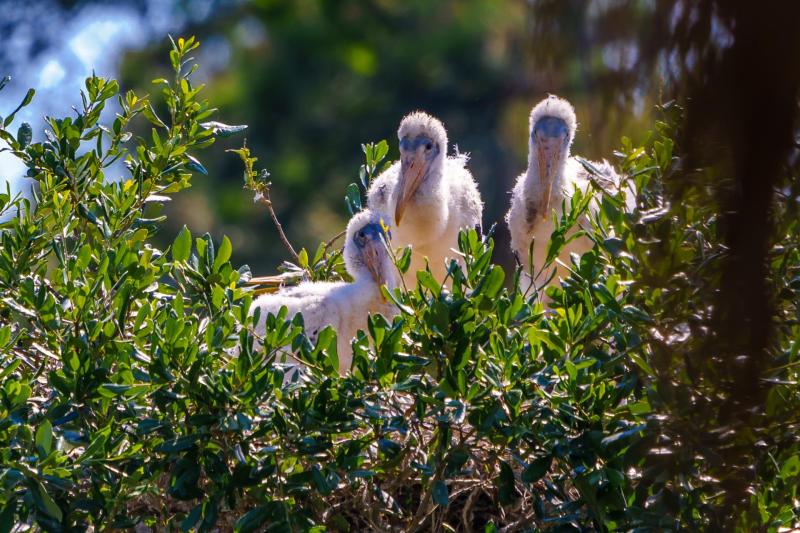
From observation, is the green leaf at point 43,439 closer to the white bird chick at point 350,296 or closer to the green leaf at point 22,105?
the green leaf at point 22,105

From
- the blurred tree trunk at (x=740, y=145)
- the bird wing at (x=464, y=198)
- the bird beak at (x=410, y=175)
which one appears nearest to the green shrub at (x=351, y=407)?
the blurred tree trunk at (x=740, y=145)

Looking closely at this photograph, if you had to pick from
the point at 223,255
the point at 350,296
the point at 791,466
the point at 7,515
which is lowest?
the point at 7,515

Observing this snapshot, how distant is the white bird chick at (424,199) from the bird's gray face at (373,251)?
0.27 metres

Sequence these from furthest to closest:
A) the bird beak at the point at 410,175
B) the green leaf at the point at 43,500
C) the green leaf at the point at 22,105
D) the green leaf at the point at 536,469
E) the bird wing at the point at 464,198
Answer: the bird wing at the point at 464,198 → the bird beak at the point at 410,175 → the green leaf at the point at 22,105 → the green leaf at the point at 536,469 → the green leaf at the point at 43,500

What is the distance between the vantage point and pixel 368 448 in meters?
2.30

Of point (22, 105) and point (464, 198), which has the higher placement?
point (464, 198)

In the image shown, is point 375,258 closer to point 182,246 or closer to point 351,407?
point 182,246

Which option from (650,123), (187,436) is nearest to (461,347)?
(187,436)

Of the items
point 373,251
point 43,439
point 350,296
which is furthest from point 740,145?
point 373,251

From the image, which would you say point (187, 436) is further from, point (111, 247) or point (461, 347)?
point (111, 247)

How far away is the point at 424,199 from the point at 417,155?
0.19m

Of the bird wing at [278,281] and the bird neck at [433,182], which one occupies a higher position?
the bird neck at [433,182]

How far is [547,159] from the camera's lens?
4.14 metres

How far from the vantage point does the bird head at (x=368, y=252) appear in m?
3.87
